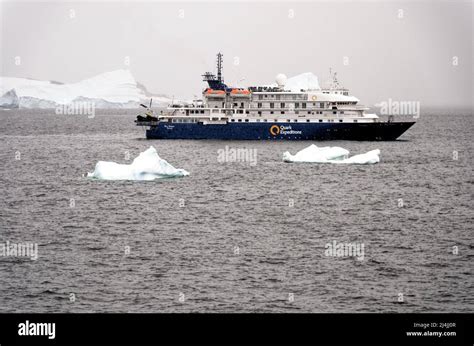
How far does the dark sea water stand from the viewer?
26969 millimetres

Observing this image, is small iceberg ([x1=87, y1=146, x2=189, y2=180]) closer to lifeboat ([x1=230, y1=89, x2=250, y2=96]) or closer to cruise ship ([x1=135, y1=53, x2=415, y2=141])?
cruise ship ([x1=135, y1=53, x2=415, y2=141])

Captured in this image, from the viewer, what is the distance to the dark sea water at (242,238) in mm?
26969

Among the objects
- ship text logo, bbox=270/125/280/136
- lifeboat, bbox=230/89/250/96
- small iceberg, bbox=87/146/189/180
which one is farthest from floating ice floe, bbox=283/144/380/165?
lifeboat, bbox=230/89/250/96

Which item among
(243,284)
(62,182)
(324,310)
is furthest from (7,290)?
(62,182)

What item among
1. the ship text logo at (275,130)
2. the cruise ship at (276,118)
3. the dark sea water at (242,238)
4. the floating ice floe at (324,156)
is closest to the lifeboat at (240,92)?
the cruise ship at (276,118)

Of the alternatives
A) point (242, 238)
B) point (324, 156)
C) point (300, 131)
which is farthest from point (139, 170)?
point (300, 131)

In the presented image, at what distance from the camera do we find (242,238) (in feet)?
117

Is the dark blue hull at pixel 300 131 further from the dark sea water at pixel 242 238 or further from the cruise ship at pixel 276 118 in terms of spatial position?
the dark sea water at pixel 242 238

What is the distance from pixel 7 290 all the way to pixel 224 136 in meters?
63.1

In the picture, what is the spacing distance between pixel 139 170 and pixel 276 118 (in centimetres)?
3792

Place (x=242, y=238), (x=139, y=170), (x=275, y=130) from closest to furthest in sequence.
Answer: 1. (x=242, y=238)
2. (x=139, y=170)
3. (x=275, y=130)

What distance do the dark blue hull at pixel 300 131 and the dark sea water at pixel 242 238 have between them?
74.8 ft

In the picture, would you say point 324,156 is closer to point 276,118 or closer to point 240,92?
point 276,118
